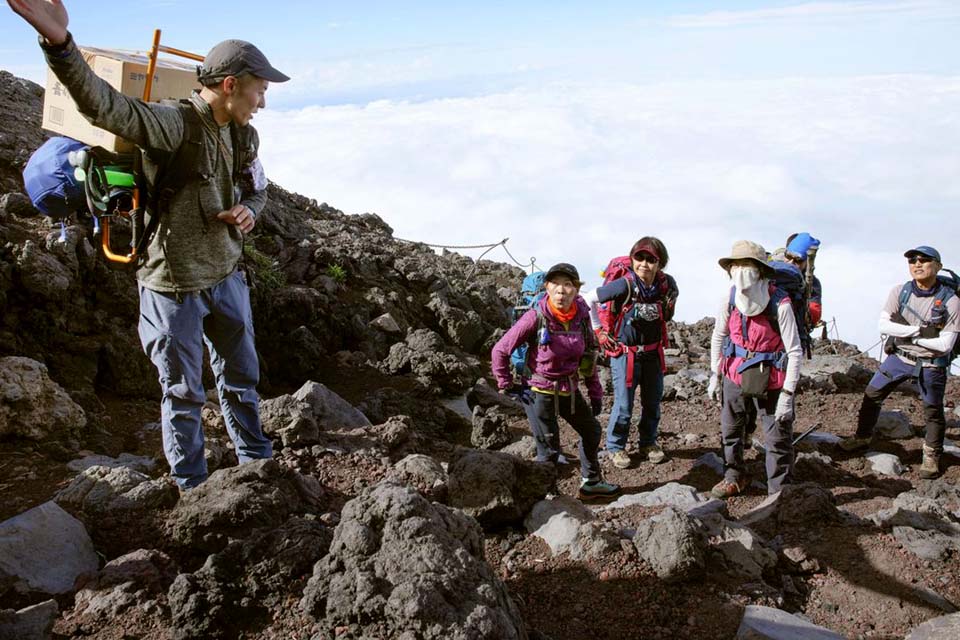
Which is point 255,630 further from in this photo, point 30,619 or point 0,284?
point 0,284

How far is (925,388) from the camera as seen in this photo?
25.1 ft

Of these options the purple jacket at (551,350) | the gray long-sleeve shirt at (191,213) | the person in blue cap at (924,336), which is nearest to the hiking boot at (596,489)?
the purple jacket at (551,350)

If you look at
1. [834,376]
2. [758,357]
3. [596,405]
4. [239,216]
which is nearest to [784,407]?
[758,357]

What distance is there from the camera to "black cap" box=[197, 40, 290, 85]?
13.5 ft

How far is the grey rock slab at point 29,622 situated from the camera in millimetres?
3311

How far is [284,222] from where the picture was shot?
12.1m

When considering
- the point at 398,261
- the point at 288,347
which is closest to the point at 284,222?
the point at 398,261

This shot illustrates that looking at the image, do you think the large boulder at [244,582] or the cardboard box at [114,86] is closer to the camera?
the large boulder at [244,582]

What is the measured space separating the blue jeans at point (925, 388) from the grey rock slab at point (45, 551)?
717 cm

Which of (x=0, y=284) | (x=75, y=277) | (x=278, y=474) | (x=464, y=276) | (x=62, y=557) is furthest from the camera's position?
(x=464, y=276)

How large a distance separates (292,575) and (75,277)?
4896mm

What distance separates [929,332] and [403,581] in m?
6.29

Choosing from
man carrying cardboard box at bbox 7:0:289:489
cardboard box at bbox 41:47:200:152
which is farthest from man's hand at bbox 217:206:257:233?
cardboard box at bbox 41:47:200:152

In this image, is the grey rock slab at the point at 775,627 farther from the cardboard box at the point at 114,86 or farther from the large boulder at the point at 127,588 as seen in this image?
the cardboard box at the point at 114,86
